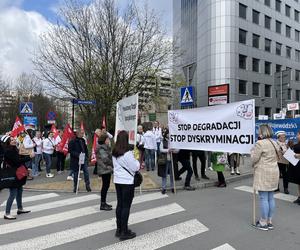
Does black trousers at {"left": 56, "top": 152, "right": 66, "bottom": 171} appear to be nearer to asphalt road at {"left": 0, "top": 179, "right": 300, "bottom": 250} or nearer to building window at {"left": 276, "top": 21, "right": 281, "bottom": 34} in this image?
asphalt road at {"left": 0, "top": 179, "right": 300, "bottom": 250}

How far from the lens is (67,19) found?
18234 mm

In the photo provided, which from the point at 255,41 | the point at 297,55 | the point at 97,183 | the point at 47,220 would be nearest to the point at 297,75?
the point at 297,55

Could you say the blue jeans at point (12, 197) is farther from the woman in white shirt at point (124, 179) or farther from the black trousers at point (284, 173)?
the black trousers at point (284, 173)

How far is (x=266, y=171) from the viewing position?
641cm

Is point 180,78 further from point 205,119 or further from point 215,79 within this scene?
point 215,79

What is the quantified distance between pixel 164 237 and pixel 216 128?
3.61 m

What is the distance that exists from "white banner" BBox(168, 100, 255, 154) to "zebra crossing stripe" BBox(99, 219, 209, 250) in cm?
217

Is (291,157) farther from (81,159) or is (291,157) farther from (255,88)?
(255,88)

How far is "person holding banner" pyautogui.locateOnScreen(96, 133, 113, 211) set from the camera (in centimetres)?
820

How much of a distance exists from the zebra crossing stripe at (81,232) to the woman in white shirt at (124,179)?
0.66 m

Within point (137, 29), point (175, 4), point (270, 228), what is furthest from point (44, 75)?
point (175, 4)

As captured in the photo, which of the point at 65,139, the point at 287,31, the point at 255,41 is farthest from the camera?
the point at 287,31

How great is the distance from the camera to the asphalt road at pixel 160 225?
5785mm

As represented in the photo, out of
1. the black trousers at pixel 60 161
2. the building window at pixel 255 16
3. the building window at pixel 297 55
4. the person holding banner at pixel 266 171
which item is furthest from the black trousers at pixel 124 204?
the building window at pixel 297 55
